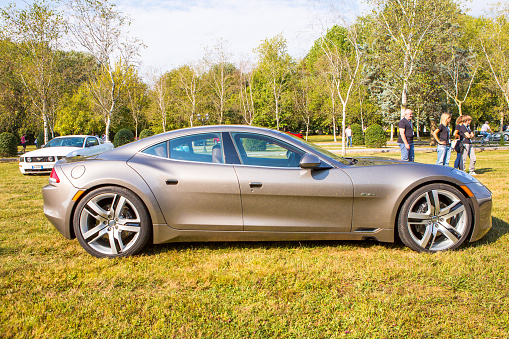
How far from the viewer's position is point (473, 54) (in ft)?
107

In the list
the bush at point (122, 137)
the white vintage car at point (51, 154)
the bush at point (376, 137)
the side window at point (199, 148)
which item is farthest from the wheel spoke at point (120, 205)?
the bush at point (122, 137)

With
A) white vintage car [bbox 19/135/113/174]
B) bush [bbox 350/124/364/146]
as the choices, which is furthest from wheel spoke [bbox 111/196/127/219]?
bush [bbox 350/124/364/146]

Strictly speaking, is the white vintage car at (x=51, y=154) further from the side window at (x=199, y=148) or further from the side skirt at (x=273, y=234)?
the side skirt at (x=273, y=234)

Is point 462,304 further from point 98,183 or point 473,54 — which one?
point 473,54

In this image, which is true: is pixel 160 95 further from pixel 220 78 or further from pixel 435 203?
pixel 435 203

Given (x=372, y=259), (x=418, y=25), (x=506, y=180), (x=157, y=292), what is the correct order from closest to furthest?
(x=157, y=292), (x=372, y=259), (x=506, y=180), (x=418, y=25)

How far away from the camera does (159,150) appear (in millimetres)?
3947

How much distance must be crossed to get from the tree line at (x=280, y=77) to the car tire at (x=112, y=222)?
57.9ft

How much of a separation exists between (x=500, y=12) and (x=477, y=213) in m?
34.7

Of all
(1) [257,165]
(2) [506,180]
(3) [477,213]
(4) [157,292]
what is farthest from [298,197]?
(2) [506,180]

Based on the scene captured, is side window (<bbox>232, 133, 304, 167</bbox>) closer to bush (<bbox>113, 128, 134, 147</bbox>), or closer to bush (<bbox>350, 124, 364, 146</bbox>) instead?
bush (<bbox>113, 128, 134, 147</bbox>)

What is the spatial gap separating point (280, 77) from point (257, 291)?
40095mm

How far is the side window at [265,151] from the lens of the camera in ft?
12.7

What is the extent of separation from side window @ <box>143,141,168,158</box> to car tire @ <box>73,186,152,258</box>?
0.50 m
